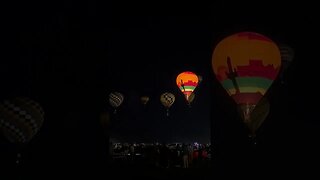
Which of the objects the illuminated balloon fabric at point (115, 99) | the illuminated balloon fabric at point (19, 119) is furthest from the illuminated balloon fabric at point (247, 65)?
the illuminated balloon fabric at point (115, 99)

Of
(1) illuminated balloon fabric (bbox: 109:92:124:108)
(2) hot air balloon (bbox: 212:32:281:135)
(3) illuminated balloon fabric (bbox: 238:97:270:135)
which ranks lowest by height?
(3) illuminated balloon fabric (bbox: 238:97:270:135)

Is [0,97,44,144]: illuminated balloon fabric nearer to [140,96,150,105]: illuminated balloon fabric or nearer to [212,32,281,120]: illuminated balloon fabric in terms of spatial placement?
[212,32,281,120]: illuminated balloon fabric

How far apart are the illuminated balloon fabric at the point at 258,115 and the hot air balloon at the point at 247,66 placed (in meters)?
0.03

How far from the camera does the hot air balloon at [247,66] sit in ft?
11.0

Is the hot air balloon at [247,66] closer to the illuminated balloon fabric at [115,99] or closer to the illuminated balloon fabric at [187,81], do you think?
the illuminated balloon fabric at [187,81]

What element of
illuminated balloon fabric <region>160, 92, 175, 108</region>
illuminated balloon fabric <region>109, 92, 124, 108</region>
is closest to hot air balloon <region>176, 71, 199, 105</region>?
illuminated balloon fabric <region>109, 92, 124, 108</region>

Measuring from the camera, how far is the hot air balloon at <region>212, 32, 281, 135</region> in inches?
132

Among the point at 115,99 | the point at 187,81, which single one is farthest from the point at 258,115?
the point at 115,99

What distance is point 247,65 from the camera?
11.1 ft

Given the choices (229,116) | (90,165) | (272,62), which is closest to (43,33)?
(90,165)

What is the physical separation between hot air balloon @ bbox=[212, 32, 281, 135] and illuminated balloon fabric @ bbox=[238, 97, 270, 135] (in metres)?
0.03

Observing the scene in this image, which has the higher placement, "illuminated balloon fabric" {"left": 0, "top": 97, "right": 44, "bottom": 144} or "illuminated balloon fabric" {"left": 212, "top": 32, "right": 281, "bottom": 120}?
"illuminated balloon fabric" {"left": 212, "top": 32, "right": 281, "bottom": 120}

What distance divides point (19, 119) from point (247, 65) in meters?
3.25

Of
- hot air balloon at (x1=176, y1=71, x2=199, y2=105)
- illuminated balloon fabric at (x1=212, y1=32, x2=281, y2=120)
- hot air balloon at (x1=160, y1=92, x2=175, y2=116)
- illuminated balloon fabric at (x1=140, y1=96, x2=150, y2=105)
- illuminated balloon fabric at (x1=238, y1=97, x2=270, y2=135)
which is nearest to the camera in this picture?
illuminated balloon fabric at (x1=212, y1=32, x2=281, y2=120)
